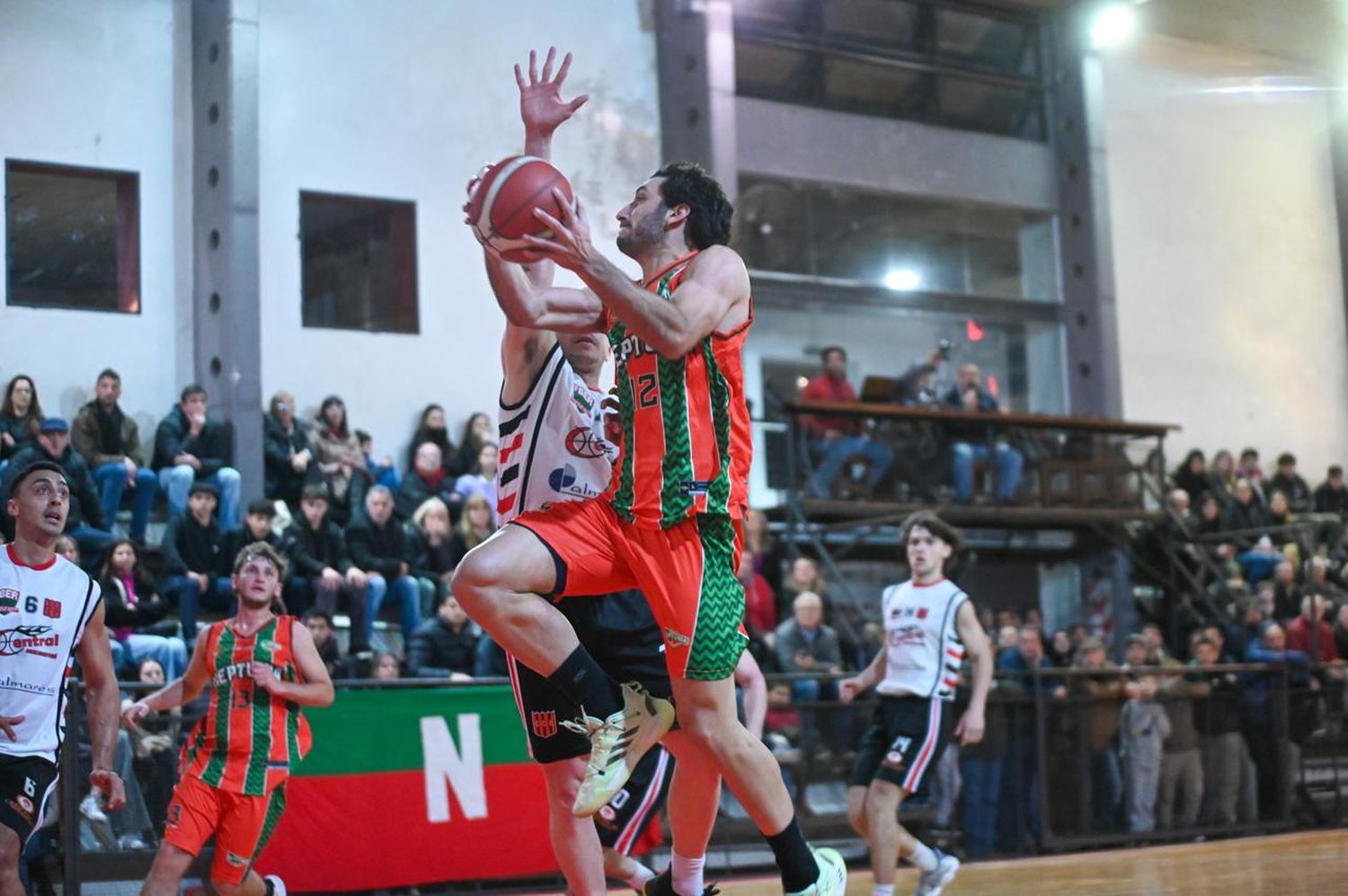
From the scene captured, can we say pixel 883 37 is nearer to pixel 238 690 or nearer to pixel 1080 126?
pixel 1080 126

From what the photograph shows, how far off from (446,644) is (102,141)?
635cm

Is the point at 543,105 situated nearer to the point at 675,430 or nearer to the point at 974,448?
the point at 675,430

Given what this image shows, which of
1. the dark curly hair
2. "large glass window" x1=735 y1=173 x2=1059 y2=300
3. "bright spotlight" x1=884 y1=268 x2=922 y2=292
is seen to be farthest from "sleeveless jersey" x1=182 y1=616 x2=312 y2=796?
"bright spotlight" x1=884 y1=268 x2=922 y2=292

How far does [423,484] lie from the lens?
1473 cm

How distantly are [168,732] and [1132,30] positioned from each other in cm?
1653

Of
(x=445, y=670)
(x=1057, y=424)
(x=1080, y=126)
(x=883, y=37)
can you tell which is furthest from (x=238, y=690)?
(x=1080, y=126)

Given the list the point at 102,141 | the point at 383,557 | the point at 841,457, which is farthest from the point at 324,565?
the point at 841,457

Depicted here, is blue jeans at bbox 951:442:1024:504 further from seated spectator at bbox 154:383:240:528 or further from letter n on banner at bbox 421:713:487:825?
letter n on banner at bbox 421:713:487:825

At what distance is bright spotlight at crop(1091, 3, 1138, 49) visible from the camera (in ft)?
70.3

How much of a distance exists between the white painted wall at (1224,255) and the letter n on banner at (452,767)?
13.3m

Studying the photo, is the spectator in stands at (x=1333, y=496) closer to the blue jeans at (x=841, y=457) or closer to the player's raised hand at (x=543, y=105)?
the blue jeans at (x=841, y=457)

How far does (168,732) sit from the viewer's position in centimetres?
945

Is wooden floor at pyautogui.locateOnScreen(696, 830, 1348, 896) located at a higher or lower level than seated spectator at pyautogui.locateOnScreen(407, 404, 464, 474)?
lower

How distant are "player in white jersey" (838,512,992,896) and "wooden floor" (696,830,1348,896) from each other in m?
0.45
